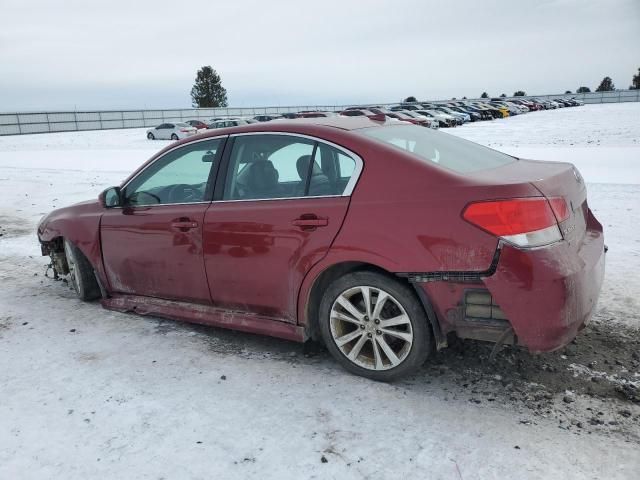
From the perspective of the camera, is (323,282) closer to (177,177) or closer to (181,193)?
(181,193)

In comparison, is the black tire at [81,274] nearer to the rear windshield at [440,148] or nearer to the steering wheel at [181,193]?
the steering wheel at [181,193]

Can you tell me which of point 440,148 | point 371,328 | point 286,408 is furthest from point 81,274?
point 440,148

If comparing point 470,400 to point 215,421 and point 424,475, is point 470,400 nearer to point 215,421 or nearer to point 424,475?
point 424,475

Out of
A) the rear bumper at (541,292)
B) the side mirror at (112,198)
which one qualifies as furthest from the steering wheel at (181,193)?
the rear bumper at (541,292)

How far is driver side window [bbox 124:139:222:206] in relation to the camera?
4.04m

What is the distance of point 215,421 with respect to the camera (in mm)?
3041

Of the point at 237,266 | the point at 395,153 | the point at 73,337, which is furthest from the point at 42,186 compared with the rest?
the point at 395,153

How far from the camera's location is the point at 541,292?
9.11ft

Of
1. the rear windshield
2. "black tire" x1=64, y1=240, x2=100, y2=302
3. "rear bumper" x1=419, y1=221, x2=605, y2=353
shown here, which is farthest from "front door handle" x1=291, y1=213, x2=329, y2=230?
"black tire" x1=64, y1=240, x2=100, y2=302

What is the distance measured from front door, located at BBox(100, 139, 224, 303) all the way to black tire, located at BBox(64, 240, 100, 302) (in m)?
0.43

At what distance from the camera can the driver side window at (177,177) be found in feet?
13.2

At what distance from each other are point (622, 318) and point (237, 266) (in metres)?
2.99

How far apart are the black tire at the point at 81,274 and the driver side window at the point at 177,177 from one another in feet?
2.94

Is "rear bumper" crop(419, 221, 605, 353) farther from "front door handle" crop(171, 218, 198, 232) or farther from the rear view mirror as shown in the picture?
the rear view mirror
